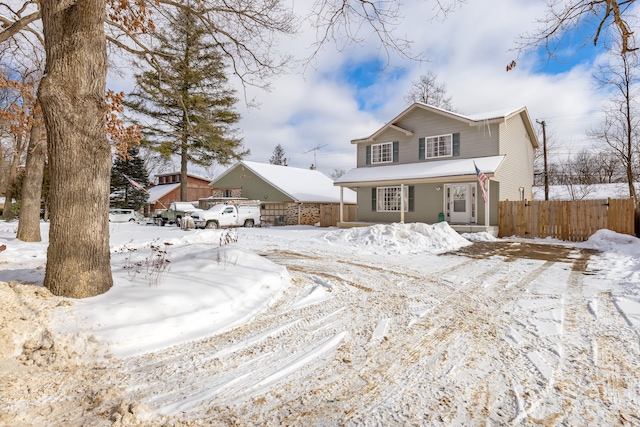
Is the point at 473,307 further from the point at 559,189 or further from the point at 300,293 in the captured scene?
the point at 559,189

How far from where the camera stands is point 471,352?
3.38m

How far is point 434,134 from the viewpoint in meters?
19.5

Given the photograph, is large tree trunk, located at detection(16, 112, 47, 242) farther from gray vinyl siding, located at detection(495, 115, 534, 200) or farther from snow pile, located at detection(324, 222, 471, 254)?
gray vinyl siding, located at detection(495, 115, 534, 200)

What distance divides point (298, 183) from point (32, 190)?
65.8ft

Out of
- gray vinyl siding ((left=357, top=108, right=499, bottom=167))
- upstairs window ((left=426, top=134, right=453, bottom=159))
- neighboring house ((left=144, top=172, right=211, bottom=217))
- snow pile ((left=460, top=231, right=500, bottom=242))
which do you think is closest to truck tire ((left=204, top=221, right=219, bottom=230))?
gray vinyl siding ((left=357, top=108, right=499, bottom=167))

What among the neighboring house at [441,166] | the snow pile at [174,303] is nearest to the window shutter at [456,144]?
the neighboring house at [441,166]

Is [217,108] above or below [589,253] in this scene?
above

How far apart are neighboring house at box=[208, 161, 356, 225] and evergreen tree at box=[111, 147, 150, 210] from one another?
1138cm

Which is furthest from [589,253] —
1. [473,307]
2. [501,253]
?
[473,307]

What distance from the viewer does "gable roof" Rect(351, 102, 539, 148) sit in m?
17.6

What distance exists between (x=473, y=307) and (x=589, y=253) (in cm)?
857

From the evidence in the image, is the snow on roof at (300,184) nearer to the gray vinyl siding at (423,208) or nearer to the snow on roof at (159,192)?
the gray vinyl siding at (423,208)

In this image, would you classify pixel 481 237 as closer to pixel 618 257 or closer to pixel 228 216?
pixel 618 257

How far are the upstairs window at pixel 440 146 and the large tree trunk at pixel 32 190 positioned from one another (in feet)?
57.1
